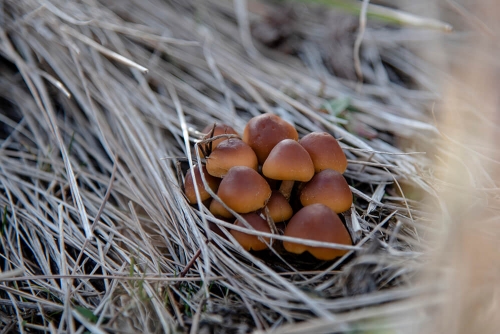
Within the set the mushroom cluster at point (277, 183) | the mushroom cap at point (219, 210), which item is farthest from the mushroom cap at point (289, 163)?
the mushroom cap at point (219, 210)

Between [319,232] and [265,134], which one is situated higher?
[265,134]

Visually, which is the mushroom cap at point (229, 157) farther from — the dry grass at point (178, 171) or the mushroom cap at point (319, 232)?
the mushroom cap at point (319, 232)

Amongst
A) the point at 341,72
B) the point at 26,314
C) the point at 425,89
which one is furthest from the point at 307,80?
the point at 26,314

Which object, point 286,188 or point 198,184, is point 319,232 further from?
point 198,184

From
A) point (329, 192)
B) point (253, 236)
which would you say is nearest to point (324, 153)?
point (329, 192)

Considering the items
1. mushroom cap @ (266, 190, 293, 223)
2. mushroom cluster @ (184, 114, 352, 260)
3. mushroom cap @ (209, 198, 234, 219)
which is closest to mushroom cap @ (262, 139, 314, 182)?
mushroom cluster @ (184, 114, 352, 260)

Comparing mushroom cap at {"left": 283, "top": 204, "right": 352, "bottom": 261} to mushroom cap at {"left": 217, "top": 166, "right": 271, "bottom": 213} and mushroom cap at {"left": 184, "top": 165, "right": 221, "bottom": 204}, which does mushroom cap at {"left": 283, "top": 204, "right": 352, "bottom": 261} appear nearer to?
mushroom cap at {"left": 217, "top": 166, "right": 271, "bottom": 213}
